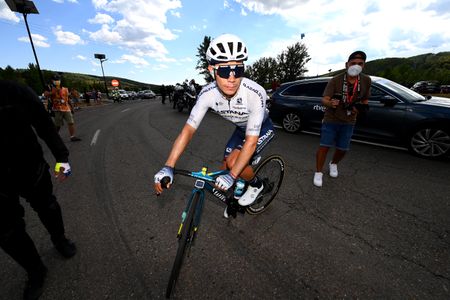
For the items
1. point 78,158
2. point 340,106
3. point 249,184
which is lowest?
point 78,158

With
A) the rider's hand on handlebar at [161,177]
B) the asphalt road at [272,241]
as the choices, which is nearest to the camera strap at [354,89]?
the asphalt road at [272,241]

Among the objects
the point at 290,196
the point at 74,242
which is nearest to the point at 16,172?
the point at 74,242

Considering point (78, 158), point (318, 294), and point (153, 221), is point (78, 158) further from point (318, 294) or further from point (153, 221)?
point (318, 294)

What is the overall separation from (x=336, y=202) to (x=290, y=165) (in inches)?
56.7

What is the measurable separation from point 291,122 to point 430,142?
3.47 m

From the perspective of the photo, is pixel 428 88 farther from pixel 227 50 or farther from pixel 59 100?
A: pixel 59 100

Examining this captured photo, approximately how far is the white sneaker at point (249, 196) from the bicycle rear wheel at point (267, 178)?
1.01 ft

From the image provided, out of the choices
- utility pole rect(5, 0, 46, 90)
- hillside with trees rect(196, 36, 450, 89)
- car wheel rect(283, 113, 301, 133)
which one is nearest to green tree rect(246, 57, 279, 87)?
hillside with trees rect(196, 36, 450, 89)

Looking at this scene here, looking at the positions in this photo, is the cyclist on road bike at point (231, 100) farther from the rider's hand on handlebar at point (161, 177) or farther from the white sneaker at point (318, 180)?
the white sneaker at point (318, 180)

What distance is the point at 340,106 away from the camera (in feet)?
10.7

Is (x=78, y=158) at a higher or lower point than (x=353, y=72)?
lower

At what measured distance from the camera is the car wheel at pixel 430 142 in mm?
4449

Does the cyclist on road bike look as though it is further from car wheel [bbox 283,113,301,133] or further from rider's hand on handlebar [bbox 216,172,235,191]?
car wheel [bbox 283,113,301,133]

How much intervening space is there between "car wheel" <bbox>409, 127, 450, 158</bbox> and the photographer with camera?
2.52 metres
